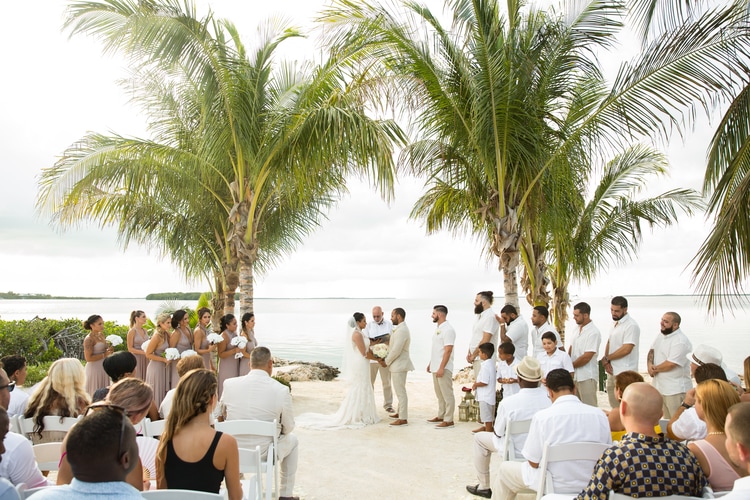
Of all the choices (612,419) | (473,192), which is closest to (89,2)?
(473,192)

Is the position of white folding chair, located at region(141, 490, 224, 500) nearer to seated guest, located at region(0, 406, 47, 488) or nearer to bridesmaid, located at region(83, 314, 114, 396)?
seated guest, located at region(0, 406, 47, 488)

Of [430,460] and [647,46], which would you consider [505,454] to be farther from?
[647,46]

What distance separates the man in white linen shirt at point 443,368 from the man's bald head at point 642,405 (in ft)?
18.7

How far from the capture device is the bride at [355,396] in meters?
9.29

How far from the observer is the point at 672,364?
7246mm

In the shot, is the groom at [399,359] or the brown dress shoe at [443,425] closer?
the brown dress shoe at [443,425]

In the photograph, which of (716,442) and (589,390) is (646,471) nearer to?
(716,442)

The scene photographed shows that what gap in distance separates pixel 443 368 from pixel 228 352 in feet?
11.6

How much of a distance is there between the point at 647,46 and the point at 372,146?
14.9ft

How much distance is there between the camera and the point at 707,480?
3.53 m

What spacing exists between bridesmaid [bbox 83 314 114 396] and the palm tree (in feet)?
10.5

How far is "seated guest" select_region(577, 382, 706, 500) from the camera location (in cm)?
325

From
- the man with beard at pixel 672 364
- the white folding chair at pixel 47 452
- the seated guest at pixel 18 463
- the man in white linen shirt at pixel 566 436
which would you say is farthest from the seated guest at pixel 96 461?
the man with beard at pixel 672 364

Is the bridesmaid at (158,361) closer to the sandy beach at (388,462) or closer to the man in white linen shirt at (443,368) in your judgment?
the sandy beach at (388,462)
